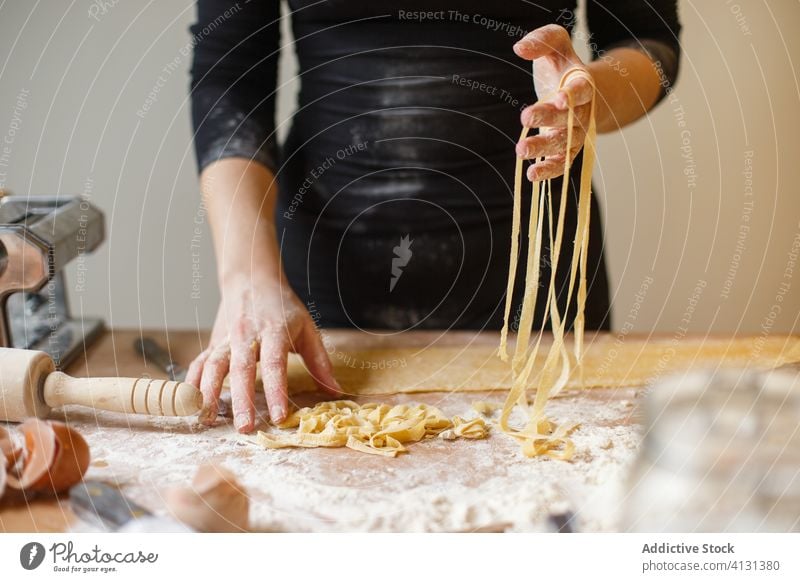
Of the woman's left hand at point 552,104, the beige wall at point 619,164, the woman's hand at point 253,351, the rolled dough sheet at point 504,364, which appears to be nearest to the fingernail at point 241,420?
the woman's hand at point 253,351

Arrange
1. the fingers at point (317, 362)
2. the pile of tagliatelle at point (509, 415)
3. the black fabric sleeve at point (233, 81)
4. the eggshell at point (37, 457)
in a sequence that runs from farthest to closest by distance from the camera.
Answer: the black fabric sleeve at point (233, 81) < the fingers at point (317, 362) < the pile of tagliatelle at point (509, 415) < the eggshell at point (37, 457)

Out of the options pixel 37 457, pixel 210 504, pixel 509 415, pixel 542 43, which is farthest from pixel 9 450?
pixel 542 43

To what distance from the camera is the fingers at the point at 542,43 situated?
2.22 feet

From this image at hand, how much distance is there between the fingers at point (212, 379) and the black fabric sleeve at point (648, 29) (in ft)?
2.00

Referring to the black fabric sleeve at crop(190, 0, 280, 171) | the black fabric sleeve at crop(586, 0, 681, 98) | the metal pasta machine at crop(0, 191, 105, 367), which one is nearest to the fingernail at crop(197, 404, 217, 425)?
the metal pasta machine at crop(0, 191, 105, 367)

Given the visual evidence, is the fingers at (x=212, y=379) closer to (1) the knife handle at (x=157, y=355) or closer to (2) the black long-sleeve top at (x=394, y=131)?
(1) the knife handle at (x=157, y=355)

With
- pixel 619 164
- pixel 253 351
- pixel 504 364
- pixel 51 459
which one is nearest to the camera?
pixel 51 459

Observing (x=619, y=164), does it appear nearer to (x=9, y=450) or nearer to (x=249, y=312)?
(x=249, y=312)

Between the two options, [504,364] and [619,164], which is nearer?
[504,364]

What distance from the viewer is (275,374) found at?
800 mm

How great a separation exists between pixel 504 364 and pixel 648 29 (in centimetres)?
46

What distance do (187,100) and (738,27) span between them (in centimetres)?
82

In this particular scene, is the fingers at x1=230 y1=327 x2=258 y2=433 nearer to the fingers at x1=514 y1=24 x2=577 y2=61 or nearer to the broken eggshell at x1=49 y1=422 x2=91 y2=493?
the broken eggshell at x1=49 y1=422 x2=91 y2=493
